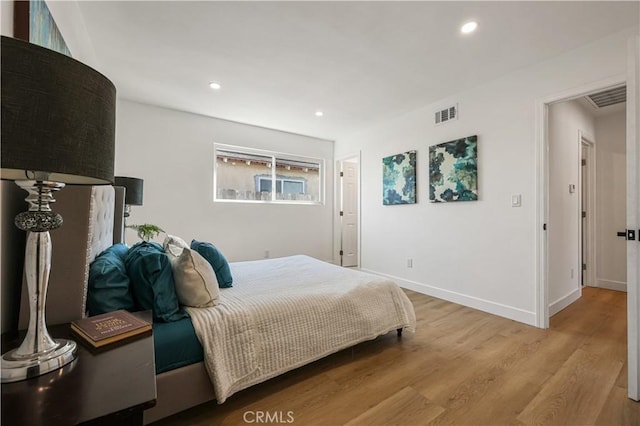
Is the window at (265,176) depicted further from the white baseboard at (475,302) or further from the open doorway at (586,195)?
the open doorway at (586,195)

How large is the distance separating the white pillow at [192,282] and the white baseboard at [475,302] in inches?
113

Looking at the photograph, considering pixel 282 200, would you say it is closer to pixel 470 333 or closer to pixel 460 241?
pixel 460 241

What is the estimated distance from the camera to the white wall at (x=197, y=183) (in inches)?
142

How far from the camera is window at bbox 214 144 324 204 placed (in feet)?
14.3

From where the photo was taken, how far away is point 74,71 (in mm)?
662

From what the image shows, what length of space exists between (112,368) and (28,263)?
15.1 inches

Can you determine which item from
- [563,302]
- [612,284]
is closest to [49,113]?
[563,302]

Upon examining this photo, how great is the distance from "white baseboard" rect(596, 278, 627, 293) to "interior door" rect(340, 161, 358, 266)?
373 cm

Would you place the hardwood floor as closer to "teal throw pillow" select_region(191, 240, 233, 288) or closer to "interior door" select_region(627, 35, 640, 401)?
"interior door" select_region(627, 35, 640, 401)

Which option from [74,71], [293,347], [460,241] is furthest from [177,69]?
[460,241]

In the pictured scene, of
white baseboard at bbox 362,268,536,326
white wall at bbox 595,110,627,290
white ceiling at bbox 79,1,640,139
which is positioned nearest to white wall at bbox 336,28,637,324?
white baseboard at bbox 362,268,536,326

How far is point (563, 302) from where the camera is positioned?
3.11 metres

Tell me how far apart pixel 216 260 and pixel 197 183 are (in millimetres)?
2421

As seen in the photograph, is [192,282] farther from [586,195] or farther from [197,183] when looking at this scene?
[586,195]
